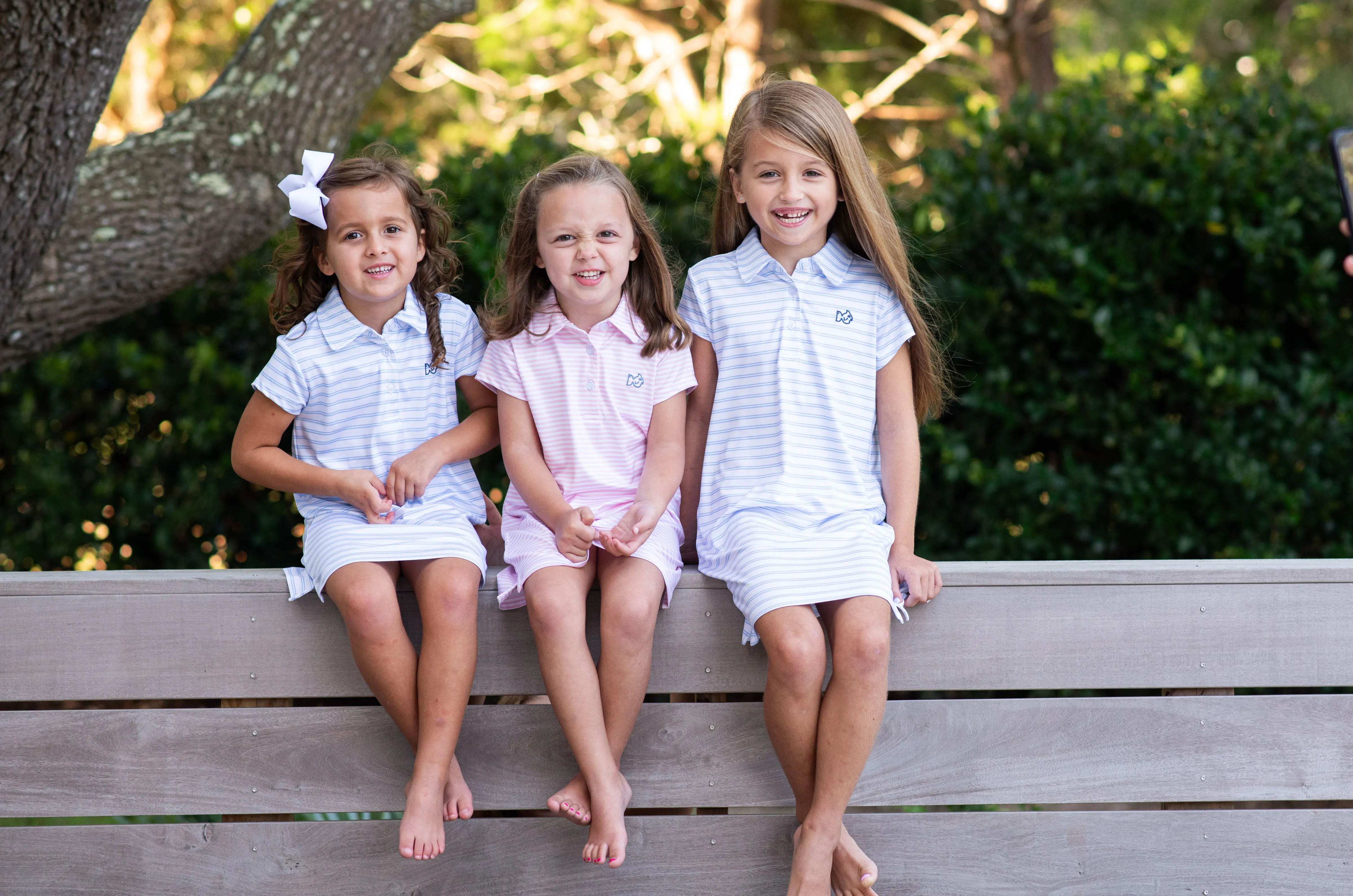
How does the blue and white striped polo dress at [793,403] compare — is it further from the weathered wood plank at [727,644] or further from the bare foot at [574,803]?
the bare foot at [574,803]

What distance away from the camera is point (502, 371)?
7.22 feet

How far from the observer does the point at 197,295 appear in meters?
3.41

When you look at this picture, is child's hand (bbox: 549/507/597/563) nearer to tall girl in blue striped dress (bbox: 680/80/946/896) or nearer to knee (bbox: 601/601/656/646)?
knee (bbox: 601/601/656/646)

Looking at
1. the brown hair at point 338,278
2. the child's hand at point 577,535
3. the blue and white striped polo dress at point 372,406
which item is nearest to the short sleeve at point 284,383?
the blue and white striped polo dress at point 372,406

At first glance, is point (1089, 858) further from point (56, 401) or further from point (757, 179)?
point (56, 401)

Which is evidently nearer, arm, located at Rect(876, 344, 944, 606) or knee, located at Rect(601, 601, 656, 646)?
knee, located at Rect(601, 601, 656, 646)

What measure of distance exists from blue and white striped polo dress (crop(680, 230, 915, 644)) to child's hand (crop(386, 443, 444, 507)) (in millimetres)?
540

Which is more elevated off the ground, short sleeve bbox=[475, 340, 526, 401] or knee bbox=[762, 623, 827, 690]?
short sleeve bbox=[475, 340, 526, 401]

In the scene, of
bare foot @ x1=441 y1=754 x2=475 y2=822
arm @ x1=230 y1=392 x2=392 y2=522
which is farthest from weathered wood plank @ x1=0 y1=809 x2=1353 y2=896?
arm @ x1=230 y1=392 x2=392 y2=522

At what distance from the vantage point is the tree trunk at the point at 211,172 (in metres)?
2.78

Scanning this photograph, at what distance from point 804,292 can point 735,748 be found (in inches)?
35.9

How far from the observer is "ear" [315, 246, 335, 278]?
2256 millimetres

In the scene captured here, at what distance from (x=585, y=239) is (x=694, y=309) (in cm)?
30

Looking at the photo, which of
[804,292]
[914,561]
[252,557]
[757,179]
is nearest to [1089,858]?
[914,561]
